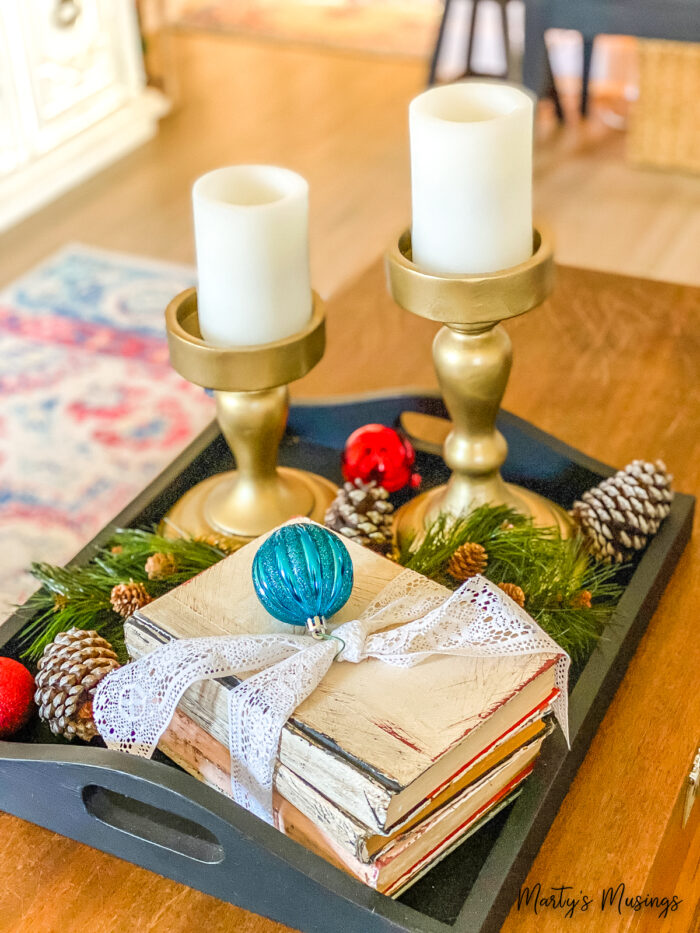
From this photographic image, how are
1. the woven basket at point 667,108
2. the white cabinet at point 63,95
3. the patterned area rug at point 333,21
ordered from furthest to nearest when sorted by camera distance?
1. the patterned area rug at point 333,21
2. the woven basket at point 667,108
3. the white cabinet at point 63,95

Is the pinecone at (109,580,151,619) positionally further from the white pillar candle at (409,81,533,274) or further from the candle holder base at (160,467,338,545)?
the white pillar candle at (409,81,533,274)

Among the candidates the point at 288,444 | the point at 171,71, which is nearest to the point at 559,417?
Result: the point at 288,444

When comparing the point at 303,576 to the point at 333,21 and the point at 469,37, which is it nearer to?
the point at 469,37

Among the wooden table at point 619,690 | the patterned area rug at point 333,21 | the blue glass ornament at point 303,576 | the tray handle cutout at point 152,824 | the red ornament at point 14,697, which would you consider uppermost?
the blue glass ornament at point 303,576

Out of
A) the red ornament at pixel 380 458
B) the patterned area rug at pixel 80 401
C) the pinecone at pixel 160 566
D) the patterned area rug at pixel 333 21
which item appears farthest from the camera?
the patterned area rug at pixel 333 21

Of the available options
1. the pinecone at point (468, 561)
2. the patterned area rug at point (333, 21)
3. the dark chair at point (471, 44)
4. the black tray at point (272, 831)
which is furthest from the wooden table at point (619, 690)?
the patterned area rug at point (333, 21)

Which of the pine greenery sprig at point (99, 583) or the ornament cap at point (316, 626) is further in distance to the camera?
the pine greenery sprig at point (99, 583)

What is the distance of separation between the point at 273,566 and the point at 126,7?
2779 millimetres

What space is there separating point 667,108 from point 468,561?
242 centimetres

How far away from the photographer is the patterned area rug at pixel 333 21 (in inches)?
150

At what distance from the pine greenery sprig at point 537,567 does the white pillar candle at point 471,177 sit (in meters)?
0.19

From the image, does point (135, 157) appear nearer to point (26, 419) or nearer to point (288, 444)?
point (26, 419)

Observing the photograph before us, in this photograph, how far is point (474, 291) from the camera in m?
0.70

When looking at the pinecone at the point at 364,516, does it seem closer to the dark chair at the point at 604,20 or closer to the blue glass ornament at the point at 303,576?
the blue glass ornament at the point at 303,576
